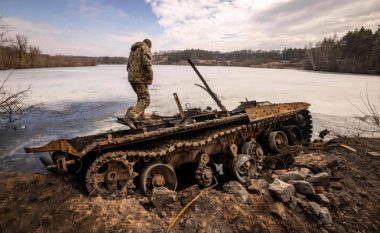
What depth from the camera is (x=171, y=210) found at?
15.4ft

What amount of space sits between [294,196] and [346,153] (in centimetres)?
360

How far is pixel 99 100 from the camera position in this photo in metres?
17.2

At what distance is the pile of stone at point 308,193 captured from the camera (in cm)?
497

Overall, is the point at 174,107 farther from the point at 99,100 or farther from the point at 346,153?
the point at 346,153

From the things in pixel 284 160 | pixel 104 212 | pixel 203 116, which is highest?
pixel 203 116

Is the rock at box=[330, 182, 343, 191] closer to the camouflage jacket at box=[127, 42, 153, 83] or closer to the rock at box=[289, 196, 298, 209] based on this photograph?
the rock at box=[289, 196, 298, 209]

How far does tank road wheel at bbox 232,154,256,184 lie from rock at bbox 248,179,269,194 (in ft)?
2.31

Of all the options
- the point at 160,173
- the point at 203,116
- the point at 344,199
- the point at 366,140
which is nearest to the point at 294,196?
the point at 344,199

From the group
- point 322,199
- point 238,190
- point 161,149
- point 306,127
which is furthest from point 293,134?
point 161,149

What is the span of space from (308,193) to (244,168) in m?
1.61

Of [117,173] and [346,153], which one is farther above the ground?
[117,173]

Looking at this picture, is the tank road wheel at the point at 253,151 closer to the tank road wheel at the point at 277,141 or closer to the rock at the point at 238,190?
the tank road wheel at the point at 277,141

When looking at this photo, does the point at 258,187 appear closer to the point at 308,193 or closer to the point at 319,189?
the point at 308,193

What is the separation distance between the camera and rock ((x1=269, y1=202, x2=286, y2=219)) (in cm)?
482
